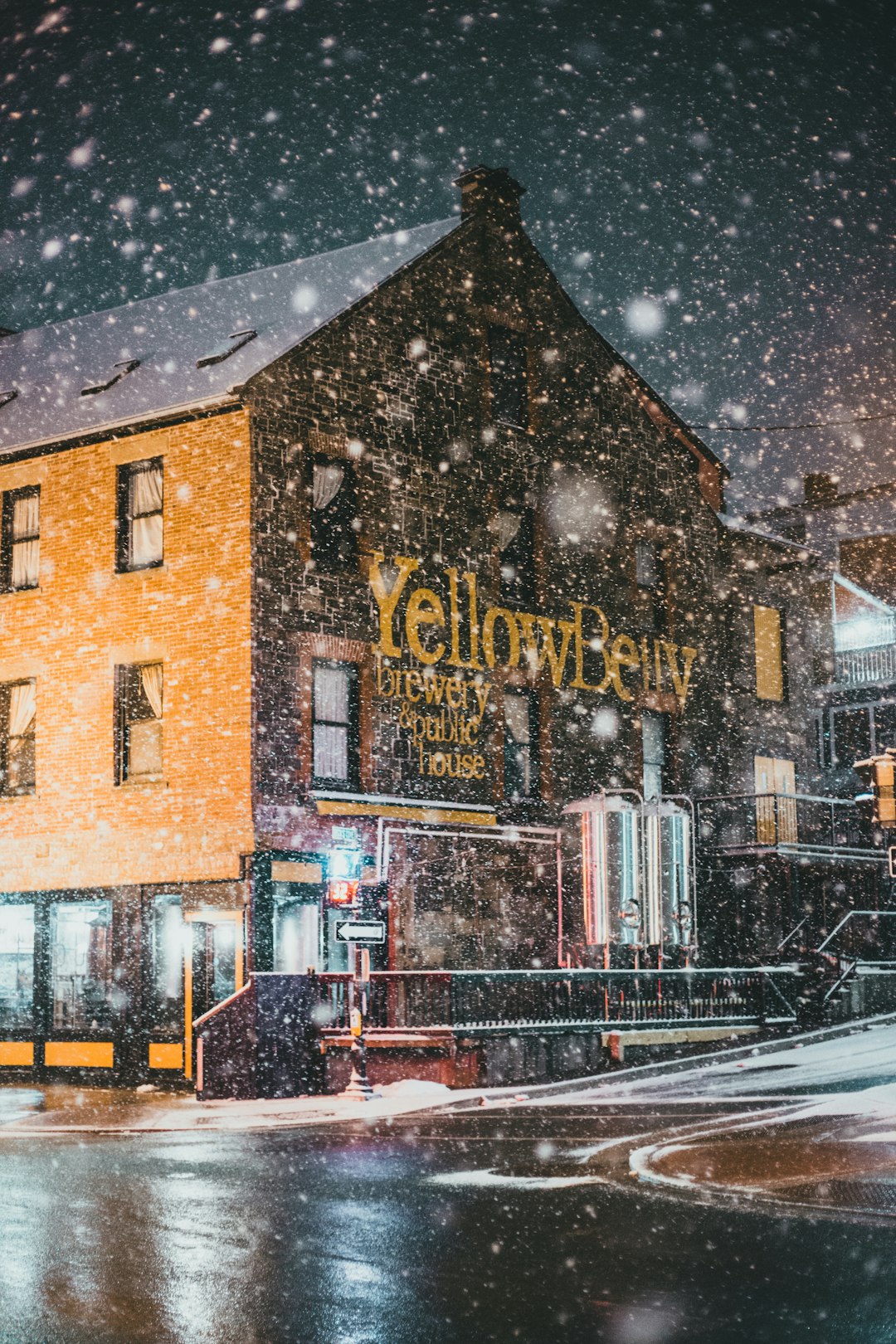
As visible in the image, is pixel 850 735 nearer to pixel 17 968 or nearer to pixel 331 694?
pixel 331 694

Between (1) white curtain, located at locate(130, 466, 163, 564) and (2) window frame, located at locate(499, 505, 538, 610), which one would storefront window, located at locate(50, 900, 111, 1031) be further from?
(2) window frame, located at locate(499, 505, 538, 610)

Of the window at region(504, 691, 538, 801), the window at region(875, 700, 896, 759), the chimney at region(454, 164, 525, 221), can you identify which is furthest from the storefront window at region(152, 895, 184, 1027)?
the window at region(875, 700, 896, 759)

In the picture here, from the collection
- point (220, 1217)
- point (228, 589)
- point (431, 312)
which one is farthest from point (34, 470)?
point (220, 1217)

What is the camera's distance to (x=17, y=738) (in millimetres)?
26531

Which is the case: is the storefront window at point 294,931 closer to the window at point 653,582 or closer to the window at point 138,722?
the window at point 138,722

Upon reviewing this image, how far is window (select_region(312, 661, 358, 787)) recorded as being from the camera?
2480cm

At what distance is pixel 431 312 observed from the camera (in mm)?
27812

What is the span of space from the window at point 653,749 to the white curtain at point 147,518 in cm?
1059

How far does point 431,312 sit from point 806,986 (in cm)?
1376

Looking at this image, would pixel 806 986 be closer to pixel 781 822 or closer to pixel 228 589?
pixel 781 822

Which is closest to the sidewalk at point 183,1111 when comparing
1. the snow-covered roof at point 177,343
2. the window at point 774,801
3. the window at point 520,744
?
the window at point 520,744

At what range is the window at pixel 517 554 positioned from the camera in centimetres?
2875

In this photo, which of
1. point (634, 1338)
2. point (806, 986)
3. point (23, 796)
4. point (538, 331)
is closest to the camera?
point (634, 1338)

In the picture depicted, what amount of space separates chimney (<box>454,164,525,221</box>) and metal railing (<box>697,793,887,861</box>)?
39.8 ft
